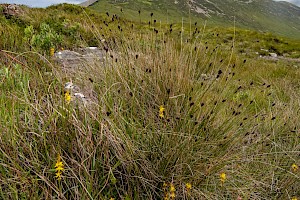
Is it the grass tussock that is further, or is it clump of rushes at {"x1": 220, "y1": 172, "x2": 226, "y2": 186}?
clump of rushes at {"x1": 220, "y1": 172, "x2": 226, "y2": 186}

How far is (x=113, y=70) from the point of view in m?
2.82

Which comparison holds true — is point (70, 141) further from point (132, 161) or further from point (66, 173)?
point (132, 161)

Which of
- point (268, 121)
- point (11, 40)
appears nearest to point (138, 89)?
point (268, 121)

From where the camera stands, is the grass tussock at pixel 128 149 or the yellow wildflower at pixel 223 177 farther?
the yellow wildflower at pixel 223 177

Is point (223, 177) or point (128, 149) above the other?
point (128, 149)

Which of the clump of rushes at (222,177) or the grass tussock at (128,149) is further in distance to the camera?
the clump of rushes at (222,177)

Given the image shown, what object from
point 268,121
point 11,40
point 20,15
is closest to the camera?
point 268,121

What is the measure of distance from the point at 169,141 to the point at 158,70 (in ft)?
2.89

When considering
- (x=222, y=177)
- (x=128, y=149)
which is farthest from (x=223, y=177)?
(x=128, y=149)

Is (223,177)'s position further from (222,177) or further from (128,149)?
(128,149)

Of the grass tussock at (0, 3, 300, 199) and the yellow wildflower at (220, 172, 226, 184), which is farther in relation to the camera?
the yellow wildflower at (220, 172, 226, 184)

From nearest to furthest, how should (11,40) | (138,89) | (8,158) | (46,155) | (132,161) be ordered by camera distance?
(8,158)
(46,155)
(132,161)
(138,89)
(11,40)

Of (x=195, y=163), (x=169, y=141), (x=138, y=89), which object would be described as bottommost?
(x=195, y=163)

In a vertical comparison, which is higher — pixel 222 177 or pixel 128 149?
pixel 128 149
